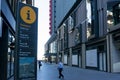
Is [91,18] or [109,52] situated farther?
[91,18]

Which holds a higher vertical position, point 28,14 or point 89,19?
point 89,19

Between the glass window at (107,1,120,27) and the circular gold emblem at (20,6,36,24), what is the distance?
30.2 metres

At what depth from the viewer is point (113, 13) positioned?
3825 cm

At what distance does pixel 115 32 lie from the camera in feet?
125

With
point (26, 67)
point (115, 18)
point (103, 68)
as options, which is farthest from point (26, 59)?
point (103, 68)

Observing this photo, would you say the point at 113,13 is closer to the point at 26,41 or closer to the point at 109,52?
the point at 109,52

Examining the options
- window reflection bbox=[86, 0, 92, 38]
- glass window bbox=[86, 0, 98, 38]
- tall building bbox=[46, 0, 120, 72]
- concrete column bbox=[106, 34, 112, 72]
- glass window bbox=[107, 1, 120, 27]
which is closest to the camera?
glass window bbox=[107, 1, 120, 27]

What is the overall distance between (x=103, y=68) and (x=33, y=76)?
3753cm

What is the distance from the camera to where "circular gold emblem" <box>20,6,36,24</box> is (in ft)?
23.9

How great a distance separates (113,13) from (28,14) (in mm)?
31975

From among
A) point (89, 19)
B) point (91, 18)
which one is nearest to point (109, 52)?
point (91, 18)

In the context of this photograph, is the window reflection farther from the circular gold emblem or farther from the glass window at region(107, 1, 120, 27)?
the circular gold emblem

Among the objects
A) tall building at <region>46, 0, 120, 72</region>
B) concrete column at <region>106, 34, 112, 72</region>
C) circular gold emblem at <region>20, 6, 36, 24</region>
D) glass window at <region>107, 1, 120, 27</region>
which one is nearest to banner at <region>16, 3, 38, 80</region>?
A: circular gold emblem at <region>20, 6, 36, 24</region>

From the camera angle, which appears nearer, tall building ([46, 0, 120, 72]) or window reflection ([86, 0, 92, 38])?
tall building ([46, 0, 120, 72])
